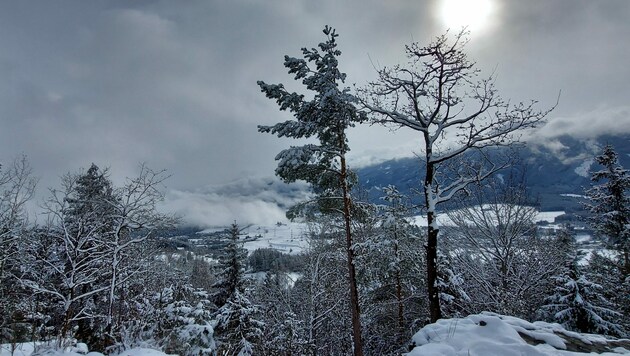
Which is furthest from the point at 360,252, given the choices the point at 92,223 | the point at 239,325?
the point at 92,223

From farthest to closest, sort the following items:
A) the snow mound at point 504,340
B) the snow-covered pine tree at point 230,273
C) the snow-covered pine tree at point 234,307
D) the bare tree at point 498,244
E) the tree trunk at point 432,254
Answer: the snow-covered pine tree at point 230,273
the snow-covered pine tree at point 234,307
the bare tree at point 498,244
the tree trunk at point 432,254
the snow mound at point 504,340

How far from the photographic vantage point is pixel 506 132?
10.3 metres

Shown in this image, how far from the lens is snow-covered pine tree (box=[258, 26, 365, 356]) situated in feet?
37.5

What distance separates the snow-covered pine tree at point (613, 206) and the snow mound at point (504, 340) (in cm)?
1587

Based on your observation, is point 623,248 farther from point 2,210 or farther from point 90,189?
point 2,210

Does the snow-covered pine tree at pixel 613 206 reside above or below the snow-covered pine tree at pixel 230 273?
above

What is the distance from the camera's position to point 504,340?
4.90 metres

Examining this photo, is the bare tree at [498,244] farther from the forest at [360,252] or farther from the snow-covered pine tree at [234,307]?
the snow-covered pine tree at [234,307]

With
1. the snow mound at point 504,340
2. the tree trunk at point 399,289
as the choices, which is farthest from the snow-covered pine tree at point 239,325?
the snow mound at point 504,340

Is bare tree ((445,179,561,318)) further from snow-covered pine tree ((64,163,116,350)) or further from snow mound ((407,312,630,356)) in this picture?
snow-covered pine tree ((64,163,116,350))

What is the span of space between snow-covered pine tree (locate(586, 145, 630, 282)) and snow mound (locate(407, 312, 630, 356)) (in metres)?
15.9

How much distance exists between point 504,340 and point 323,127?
900cm

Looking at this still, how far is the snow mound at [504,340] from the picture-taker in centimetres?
464

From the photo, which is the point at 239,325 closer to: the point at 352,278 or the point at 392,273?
the point at 392,273
